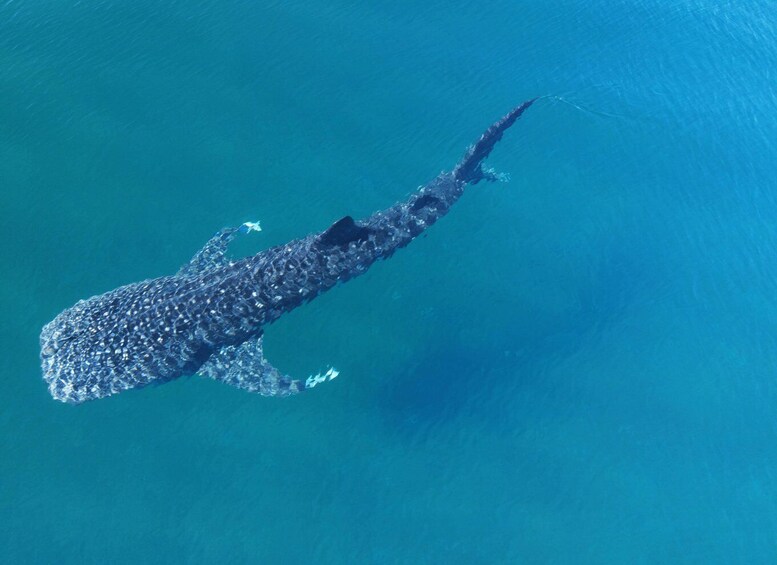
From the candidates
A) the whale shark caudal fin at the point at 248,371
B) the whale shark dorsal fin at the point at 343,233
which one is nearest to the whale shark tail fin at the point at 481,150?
the whale shark dorsal fin at the point at 343,233

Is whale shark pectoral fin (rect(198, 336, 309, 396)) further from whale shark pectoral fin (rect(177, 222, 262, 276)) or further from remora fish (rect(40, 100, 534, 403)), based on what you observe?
whale shark pectoral fin (rect(177, 222, 262, 276))

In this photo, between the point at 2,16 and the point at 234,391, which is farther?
the point at 2,16

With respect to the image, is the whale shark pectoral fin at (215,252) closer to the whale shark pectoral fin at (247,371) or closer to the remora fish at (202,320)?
the remora fish at (202,320)

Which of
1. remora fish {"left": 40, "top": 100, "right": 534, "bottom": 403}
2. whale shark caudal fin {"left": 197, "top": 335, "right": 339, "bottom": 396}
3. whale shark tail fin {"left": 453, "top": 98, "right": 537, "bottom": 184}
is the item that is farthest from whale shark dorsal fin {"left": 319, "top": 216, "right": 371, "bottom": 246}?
whale shark tail fin {"left": 453, "top": 98, "right": 537, "bottom": 184}

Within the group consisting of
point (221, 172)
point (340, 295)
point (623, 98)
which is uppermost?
point (623, 98)

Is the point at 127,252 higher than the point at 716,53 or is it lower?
lower

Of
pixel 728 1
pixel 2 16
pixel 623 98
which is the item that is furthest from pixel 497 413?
pixel 2 16

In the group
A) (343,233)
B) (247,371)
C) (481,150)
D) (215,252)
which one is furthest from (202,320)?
(481,150)

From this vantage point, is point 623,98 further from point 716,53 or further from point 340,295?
point 340,295
